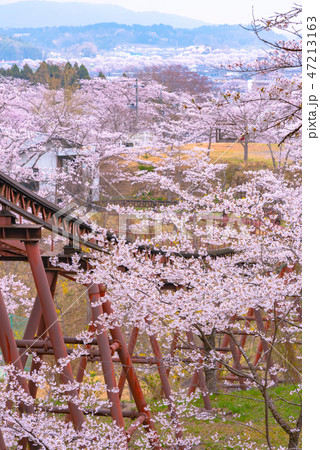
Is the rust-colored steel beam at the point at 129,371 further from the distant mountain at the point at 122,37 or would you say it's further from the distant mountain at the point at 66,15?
the distant mountain at the point at 66,15

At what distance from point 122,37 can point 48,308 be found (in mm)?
91938

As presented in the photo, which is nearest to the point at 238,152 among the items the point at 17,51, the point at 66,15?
the point at 17,51

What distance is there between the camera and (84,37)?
9475 cm

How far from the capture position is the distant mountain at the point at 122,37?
9000 cm

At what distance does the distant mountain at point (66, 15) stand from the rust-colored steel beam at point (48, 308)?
393ft

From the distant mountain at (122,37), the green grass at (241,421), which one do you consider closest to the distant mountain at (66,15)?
the distant mountain at (122,37)

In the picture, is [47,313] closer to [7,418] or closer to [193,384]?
[7,418]

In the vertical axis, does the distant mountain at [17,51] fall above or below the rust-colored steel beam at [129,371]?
above

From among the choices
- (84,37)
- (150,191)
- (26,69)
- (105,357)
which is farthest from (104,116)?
(84,37)

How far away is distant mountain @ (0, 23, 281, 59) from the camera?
90000 mm

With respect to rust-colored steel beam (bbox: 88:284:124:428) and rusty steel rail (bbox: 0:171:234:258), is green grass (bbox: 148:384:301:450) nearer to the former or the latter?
rust-colored steel beam (bbox: 88:284:124:428)

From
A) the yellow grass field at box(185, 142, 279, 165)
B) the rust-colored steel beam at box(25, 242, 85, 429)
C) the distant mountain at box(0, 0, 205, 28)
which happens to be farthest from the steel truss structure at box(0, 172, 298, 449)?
the distant mountain at box(0, 0, 205, 28)

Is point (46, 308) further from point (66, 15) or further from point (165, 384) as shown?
point (66, 15)

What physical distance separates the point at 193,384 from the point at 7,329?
281 inches
